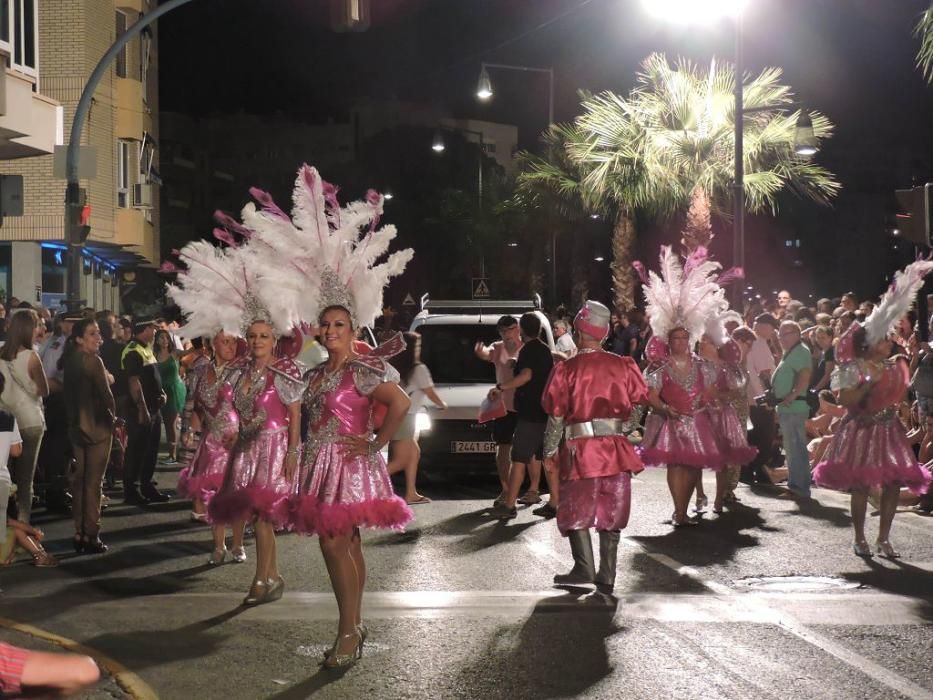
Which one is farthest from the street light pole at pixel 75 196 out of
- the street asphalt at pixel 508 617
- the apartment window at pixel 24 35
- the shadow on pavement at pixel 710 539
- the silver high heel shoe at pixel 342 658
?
the silver high heel shoe at pixel 342 658

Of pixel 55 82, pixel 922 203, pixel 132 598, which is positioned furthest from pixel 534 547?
pixel 55 82

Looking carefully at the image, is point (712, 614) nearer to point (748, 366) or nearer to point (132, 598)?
point (132, 598)

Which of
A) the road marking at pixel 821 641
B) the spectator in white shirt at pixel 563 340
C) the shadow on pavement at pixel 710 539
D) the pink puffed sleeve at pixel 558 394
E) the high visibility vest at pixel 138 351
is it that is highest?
the spectator in white shirt at pixel 563 340

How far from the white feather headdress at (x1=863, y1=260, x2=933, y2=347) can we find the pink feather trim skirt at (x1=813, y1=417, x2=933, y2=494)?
0.65m

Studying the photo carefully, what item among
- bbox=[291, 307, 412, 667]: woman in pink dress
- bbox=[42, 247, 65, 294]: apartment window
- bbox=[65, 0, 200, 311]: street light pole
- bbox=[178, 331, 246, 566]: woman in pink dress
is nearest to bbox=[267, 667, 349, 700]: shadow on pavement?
bbox=[291, 307, 412, 667]: woman in pink dress

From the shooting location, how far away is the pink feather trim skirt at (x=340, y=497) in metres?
7.23

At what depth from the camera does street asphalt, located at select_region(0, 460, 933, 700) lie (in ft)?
22.3

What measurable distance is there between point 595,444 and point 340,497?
268 cm

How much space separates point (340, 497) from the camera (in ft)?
23.9

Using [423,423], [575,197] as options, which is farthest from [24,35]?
[575,197]

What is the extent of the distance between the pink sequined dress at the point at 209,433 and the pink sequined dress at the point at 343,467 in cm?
275

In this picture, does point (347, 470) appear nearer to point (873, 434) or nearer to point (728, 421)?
point (873, 434)

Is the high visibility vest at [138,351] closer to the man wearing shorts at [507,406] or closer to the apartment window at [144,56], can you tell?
the man wearing shorts at [507,406]

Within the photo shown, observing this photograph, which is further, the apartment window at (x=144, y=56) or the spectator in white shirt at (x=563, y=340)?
the apartment window at (x=144, y=56)
